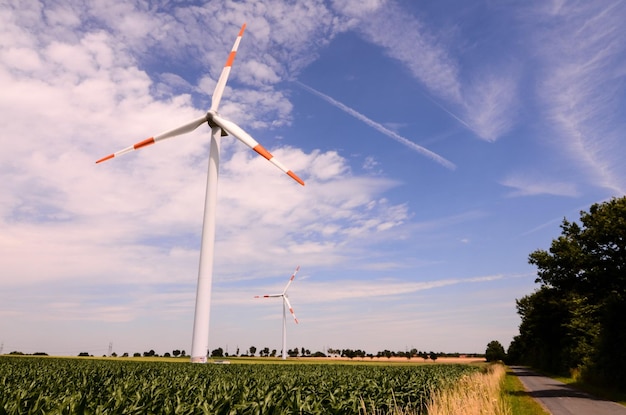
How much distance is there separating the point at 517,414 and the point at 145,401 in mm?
19586

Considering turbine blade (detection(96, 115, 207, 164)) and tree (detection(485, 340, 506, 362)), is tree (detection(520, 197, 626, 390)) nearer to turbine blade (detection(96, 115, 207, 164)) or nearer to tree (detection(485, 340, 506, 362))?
turbine blade (detection(96, 115, 207, 164))

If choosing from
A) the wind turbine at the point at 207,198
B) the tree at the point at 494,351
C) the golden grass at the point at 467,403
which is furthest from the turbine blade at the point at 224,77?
the tree at the point at 494,351

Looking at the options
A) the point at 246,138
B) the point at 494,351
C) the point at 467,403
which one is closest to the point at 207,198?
the point at 246,138

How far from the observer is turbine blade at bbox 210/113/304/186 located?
3862 centimetres

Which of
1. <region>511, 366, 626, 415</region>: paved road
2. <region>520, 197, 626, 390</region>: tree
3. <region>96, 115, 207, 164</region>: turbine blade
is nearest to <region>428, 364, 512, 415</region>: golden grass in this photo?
<region>511, 366, 626, 415</region>: paved road

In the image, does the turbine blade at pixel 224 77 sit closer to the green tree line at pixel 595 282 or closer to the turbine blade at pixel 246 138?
the turbine blade at pixel 246 138

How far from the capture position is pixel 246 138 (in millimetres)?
42719

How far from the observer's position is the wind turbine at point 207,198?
130 ft

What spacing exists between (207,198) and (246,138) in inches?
269

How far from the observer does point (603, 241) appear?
34.9m

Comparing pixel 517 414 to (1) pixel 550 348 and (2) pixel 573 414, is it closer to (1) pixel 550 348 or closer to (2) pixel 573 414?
(2) pixel 573 414

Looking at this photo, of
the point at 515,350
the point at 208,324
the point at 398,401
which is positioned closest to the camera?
the point at 398,401

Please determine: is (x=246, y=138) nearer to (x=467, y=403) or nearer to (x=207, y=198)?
(x=207, y=198)

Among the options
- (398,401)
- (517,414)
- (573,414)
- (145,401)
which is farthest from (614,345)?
(145,401)
